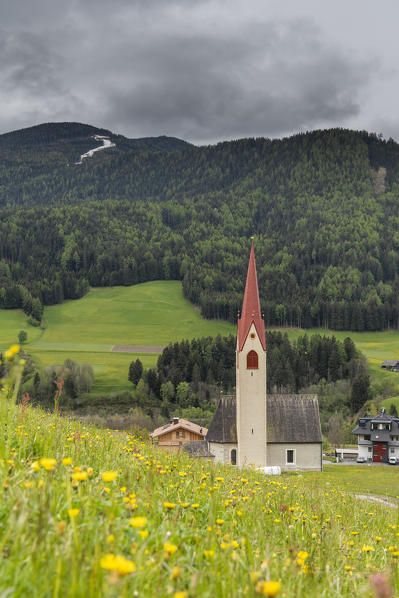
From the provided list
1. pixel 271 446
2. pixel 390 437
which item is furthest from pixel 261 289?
pixel 271 446

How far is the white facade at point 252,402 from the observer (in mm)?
53250

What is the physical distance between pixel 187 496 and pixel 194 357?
104054 mm

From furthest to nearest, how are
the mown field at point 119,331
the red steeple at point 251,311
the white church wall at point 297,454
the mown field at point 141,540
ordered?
1. the mown field at point 119,331
2. the white church wall at point 297,454
3. the red steeple at point 251,311
4. the mown field at point 141,540

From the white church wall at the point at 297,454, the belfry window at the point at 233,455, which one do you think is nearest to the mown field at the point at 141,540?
the belfry window at the point at 233,455

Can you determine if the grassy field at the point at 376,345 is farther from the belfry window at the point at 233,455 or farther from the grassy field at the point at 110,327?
the belfry window at the point at 233,455

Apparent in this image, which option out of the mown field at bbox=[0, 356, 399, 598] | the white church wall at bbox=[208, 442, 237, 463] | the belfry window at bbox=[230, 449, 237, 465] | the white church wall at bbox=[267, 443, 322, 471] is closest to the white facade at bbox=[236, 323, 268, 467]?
the belfry window at bbox=[230, 449, 237, 465]

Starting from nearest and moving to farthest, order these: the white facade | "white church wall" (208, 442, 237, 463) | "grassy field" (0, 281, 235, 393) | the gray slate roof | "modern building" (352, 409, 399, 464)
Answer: the white facade → "white church wall" (208, 442, 237, 463) → the gray slate roof → "modern building" (352, 409, 399, 464) → "grassy field" (0, 281, 235, 393)

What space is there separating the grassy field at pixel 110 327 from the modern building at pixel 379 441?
50233mm

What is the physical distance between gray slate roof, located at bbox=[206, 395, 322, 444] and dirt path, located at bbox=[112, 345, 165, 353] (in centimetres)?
7812

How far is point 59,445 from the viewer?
269 inches

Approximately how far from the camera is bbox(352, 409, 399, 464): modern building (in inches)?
2704

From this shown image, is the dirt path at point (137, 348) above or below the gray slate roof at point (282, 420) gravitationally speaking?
below

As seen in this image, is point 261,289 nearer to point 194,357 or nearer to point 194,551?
point 194,357

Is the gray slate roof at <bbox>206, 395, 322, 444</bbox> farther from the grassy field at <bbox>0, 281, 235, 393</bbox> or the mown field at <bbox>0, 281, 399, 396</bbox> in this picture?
the grassy field at <bbox>0, 281, 235, 393</bbox>
